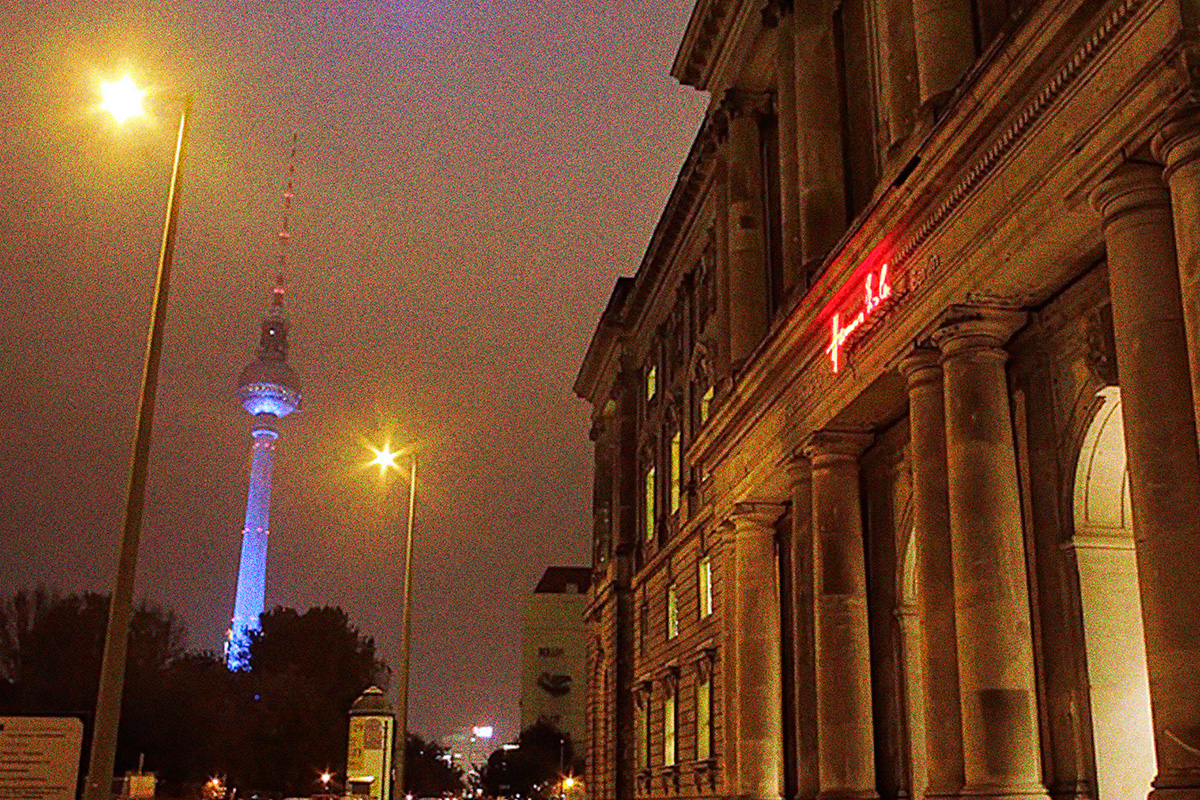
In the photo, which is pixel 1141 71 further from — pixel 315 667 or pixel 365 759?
pixel 315 667

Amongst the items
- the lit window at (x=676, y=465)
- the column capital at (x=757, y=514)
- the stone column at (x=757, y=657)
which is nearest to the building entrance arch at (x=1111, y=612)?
the stone column at (x=757, y=657)

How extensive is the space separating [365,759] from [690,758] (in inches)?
556

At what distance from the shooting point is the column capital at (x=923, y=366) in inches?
778

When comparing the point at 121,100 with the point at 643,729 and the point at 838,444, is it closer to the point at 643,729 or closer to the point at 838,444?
the point at 838,444

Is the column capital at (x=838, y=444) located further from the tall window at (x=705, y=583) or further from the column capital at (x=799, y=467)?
the tall window at (x=705, y=583)

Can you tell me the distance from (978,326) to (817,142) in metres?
9.83

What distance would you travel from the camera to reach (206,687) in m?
73.3

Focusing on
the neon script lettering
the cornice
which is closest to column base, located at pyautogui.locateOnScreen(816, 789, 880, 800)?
the cornice

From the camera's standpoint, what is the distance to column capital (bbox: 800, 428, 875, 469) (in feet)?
81.2

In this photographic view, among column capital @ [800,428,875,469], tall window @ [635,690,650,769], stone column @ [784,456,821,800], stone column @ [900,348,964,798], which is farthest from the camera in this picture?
tall window @ [635,690,650,769]

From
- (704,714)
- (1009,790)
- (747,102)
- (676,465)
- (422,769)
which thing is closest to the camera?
(1009,790)

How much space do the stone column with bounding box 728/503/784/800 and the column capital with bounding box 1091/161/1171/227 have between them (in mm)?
16227

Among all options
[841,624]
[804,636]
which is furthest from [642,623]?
[841,624]

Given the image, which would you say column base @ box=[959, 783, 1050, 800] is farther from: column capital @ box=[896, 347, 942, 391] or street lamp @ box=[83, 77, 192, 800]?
street lamp @ box=[83, 77, 192, 800]
